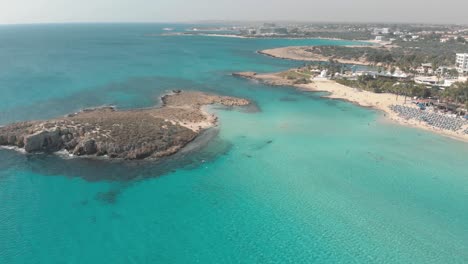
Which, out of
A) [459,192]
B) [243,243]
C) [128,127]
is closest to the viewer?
[243,243]

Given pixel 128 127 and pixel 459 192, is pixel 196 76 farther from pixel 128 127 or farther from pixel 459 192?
pixel 459 192

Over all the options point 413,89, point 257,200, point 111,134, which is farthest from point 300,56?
point 257,200

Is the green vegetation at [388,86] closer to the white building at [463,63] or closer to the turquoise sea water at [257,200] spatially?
the turquoise sea water at [257,200]

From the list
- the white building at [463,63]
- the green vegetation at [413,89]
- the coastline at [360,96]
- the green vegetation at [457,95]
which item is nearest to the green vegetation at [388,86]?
the green vegetation at [413,89]

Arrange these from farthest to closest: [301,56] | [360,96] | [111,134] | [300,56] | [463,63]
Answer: [300,56]
[301,56]
[463,63]
[360,96]
[111,134]

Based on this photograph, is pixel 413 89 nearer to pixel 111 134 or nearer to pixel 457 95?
Answer: pixel 457 95

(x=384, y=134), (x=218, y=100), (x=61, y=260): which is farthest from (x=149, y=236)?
(x=218, y=100)

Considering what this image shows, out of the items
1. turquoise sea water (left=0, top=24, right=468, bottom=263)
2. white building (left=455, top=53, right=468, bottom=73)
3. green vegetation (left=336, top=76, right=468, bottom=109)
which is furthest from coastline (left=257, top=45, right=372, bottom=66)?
turquoise sea water (left=0, top=24, right=468, bottom=263)
